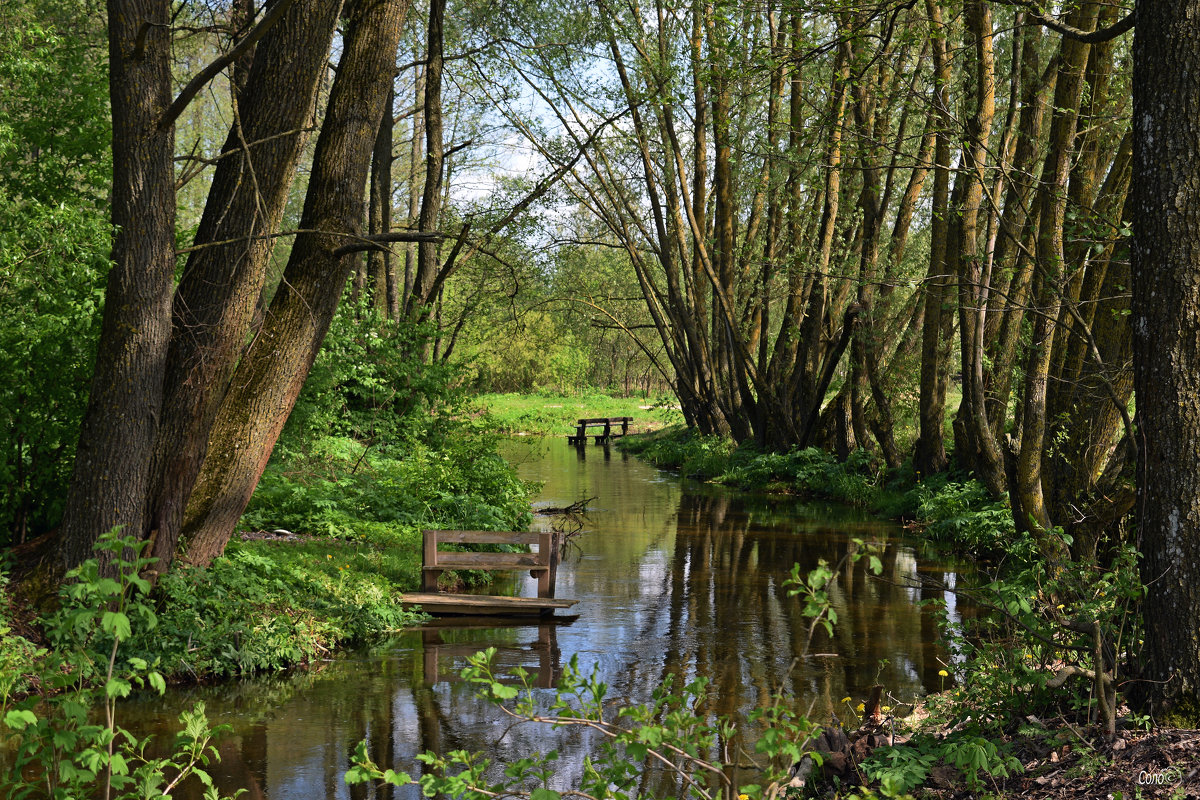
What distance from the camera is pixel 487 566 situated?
432 inches

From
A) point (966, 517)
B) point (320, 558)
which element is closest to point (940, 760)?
point (320, 558)

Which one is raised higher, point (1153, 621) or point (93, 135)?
point (93, 135)

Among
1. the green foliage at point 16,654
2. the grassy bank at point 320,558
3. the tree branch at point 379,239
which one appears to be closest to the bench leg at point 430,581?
the grassy bank at point 320,558

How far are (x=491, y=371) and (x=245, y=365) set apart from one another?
50111 mm

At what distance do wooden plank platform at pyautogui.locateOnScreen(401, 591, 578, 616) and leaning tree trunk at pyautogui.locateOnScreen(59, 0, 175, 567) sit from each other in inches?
134

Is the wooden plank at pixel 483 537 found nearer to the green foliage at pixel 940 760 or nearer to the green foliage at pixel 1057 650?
the green foliage at pixel 1057 650

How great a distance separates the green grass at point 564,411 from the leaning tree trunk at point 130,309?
93.3 feet

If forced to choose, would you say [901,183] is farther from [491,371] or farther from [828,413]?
[491,371]

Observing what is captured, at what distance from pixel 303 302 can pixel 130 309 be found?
148cm

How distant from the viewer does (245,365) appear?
889 centimetres

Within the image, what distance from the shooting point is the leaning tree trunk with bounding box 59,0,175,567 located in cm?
760

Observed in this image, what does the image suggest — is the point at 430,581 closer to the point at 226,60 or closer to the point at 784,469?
the point at 226,60

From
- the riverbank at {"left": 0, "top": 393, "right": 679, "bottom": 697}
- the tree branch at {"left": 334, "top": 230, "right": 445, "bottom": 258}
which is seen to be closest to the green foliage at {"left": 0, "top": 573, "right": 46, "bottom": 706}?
the riverbank at {"left": 0, "top": 393, "right": 679, "bottom": 697}

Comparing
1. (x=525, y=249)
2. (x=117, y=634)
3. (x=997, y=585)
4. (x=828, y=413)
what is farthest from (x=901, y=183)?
(x=117, y=634)
